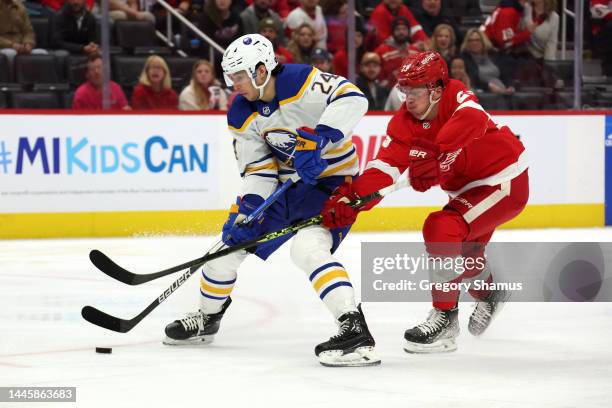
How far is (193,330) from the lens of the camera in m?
3.90

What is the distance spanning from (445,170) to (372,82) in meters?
4.34

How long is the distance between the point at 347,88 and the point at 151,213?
3.94 meters

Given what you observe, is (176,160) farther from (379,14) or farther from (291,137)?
(291,137)

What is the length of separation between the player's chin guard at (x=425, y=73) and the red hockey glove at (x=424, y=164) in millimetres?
183

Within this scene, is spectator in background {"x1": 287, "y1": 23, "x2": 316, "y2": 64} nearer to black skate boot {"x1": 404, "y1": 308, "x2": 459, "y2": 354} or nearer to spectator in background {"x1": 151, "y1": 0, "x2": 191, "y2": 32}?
spectator in background {"x1": 151, "y1": 0, "x2": 191, "y2": 32}

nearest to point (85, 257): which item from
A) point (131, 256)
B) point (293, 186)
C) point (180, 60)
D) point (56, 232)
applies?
point (131, 256)

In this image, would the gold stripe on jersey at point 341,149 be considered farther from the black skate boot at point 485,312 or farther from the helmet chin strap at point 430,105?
the black skate boot at point 485,312

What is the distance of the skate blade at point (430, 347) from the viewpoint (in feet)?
12.0

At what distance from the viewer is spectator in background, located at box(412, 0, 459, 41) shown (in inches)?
327

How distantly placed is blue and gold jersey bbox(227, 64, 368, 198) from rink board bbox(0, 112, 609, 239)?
3645 millimetres

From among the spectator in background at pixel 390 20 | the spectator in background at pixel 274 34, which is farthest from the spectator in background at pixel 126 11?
the spectator in background at pixel 390 20

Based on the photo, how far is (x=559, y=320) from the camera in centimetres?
427

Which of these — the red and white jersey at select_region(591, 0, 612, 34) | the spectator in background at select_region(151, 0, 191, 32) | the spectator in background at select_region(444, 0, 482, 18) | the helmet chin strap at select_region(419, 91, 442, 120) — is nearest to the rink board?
the spectator in background at select_region(151, 0, 191, 32)

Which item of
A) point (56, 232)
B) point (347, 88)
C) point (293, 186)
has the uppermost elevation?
point (347, 88)
